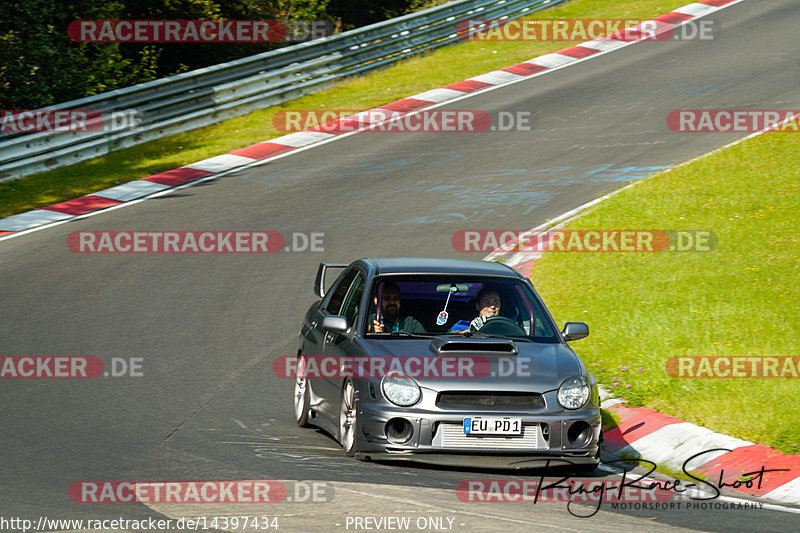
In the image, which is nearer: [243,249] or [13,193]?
[243,249]

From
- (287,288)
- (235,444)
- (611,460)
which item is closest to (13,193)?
(287,288)

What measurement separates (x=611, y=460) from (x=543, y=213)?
8043 mm

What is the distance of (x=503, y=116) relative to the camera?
832 inches

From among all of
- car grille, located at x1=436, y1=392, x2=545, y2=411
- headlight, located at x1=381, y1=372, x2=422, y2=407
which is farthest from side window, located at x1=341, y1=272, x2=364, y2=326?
car grille, located at x1=436, y1=392, x2=545, y2=411

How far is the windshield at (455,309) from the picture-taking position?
8.48 meters

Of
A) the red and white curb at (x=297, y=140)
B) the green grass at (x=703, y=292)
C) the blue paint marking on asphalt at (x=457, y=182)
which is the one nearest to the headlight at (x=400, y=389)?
the green grass at (x=703, y=292)

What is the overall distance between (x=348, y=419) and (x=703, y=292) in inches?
209

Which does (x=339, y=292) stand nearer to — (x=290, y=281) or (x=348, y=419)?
(x=348, y=419)

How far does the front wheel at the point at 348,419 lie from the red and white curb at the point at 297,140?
9254mm

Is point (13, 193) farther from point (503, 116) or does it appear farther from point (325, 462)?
point (325, 462)

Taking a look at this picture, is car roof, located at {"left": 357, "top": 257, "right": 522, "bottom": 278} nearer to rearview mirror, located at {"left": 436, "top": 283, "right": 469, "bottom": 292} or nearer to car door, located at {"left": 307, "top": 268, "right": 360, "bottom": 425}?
rearview mirror, located at {"left": 436, "top": 283, "right": 469, "bottom": 292}

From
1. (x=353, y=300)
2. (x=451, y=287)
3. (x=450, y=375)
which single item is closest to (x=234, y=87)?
(x=353, y=300)

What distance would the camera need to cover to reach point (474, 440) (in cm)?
727

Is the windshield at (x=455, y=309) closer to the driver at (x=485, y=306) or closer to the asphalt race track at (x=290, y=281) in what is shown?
the driver at (x=485, y=306)
